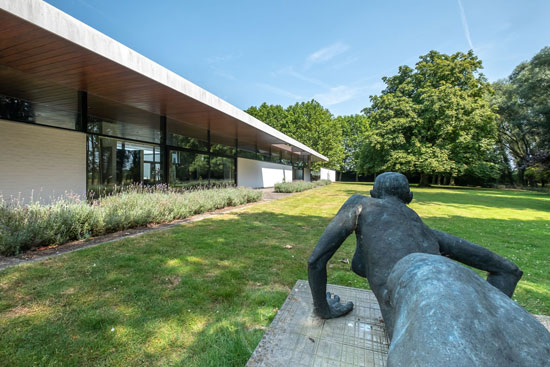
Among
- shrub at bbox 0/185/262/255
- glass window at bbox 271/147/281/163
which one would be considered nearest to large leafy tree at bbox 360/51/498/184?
glass window at bbox 271/147/281/163

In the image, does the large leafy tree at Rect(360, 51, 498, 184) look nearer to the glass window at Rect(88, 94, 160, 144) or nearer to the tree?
the tree

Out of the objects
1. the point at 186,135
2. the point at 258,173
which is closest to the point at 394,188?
the point at 186,135

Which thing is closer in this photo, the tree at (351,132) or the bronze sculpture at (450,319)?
the bronze sculpture at (450,319)

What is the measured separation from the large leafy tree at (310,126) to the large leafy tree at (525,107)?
2035 cm

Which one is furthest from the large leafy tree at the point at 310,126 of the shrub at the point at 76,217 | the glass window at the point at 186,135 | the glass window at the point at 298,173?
the shrub at the point at 76,217

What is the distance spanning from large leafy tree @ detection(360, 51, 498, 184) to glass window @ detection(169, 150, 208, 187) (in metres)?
20.8

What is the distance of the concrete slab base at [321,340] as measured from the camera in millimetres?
1773

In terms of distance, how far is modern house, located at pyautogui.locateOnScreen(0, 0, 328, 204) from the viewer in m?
5.41

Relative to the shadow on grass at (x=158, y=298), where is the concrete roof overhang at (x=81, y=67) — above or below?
above

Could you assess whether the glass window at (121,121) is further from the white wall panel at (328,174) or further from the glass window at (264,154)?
the white wall panel at (328,174)

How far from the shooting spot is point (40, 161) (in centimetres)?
805

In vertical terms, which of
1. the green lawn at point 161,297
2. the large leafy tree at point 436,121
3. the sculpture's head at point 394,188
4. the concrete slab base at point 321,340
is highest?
the large leafy tree at point 436,121

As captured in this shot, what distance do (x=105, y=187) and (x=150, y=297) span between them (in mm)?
8816

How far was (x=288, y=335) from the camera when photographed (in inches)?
80.1
